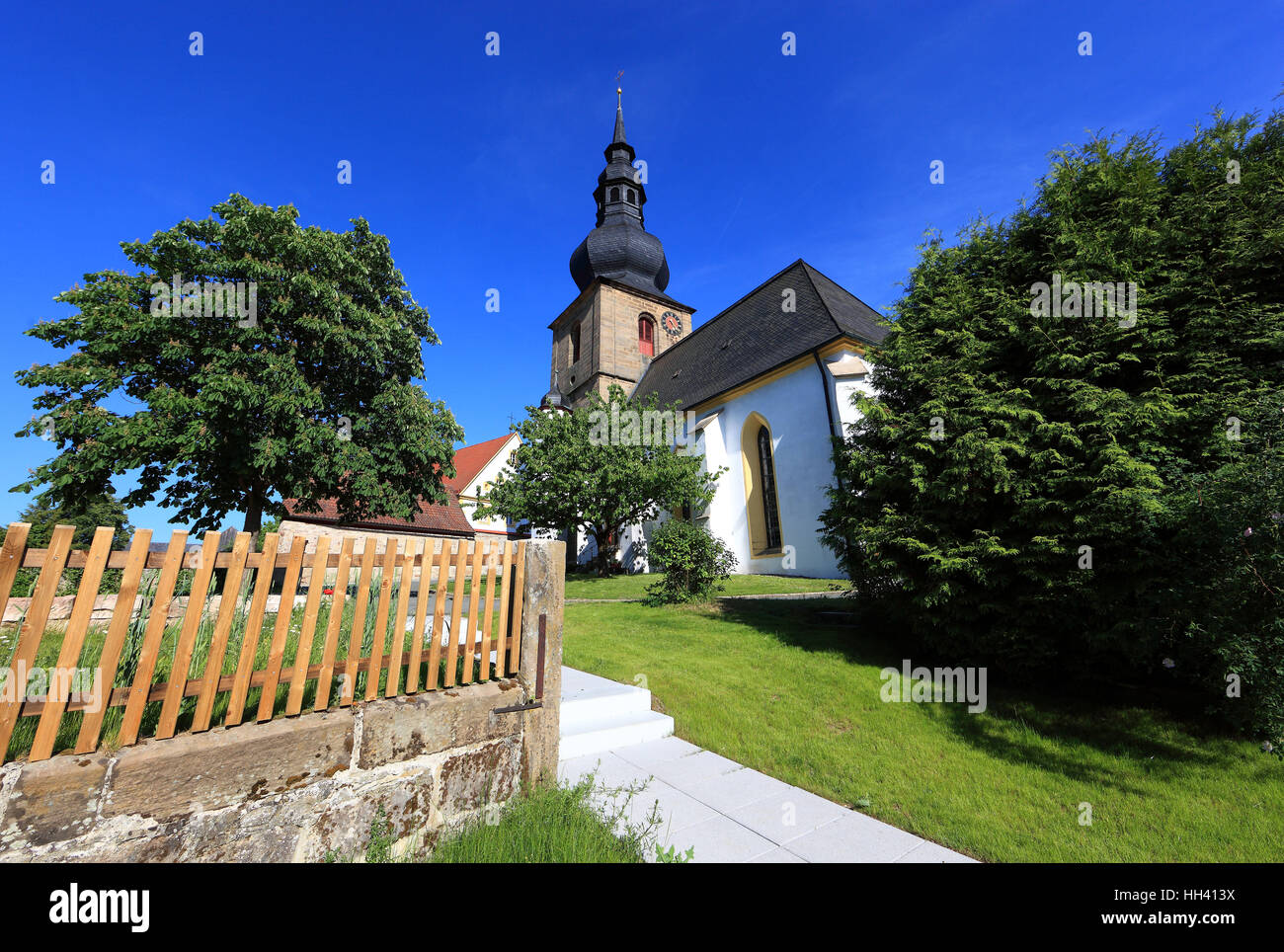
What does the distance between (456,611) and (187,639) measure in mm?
1341

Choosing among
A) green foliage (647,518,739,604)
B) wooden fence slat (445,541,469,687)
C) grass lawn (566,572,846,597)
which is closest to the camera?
wooden fence slat (445,541,469,687)

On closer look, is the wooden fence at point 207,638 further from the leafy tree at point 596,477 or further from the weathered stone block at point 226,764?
the leafy tree at point 596,477

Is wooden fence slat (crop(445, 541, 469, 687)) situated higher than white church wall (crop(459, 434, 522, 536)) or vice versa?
white church wall (crop(459, 434, 522, 536))

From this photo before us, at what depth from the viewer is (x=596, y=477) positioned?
18734 mm

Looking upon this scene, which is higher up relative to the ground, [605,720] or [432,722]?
[432,722]

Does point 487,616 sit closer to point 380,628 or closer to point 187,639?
point 380,628

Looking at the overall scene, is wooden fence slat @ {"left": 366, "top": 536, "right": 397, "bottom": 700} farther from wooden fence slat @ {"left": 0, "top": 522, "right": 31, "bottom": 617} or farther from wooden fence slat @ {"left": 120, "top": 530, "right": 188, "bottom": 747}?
wooden fence slat @ {"left": 0, "top": 522, "right": 31, "bottom": 617}

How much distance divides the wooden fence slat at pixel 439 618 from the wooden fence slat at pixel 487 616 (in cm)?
26

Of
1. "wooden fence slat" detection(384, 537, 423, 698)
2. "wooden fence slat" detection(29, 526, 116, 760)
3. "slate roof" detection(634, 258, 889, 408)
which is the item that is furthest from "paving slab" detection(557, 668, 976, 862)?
"slate roof" detection(634, 258, 889, 408)

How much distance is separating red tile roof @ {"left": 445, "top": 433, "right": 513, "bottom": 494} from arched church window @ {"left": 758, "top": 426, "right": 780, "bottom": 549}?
72.3 feet

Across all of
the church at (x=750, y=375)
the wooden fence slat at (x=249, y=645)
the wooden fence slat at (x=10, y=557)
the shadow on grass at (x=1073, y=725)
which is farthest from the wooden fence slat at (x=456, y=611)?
the church at (x=750, y=375)

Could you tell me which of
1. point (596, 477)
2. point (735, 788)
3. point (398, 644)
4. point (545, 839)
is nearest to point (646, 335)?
point (596, 477)

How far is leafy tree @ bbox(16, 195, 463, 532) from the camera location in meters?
12.0
